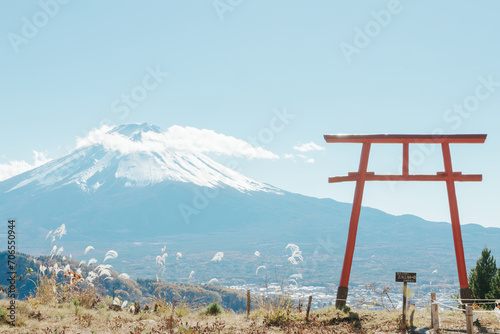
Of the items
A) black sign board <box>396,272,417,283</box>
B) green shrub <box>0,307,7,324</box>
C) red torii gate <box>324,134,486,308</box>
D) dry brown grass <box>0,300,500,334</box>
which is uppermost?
red torii gate <box>324,134,486,308</box>

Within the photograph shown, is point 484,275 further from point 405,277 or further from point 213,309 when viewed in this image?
point 213,309

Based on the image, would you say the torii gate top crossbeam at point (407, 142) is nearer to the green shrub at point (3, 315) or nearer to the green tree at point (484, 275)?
the green shrub at point (3, 315)

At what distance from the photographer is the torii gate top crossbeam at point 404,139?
12.6 metres

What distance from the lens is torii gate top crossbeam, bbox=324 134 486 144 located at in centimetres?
1261

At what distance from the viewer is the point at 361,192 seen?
1260 cm

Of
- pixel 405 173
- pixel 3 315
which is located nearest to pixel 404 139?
pixel 405 173

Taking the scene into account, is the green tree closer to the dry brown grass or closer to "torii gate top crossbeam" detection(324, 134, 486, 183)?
the dry brown grass

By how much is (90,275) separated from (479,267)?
25942 millimetres

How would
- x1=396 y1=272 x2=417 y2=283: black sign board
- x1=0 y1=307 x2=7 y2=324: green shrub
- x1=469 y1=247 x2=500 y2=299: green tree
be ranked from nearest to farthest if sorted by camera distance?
1. x1=396 y1=272 x2=417 y2=283: black sign board
2. x1=0 y1=307 x2=7 y2=324: green shrub
3. x1=469 y1=247 x2=500 y2=299: green tree

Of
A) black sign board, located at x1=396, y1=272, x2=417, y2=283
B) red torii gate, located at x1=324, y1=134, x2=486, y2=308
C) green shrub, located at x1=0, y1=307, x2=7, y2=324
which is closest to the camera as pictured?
black sign board, located at x1=396, y1=272, x2=417, y2=283

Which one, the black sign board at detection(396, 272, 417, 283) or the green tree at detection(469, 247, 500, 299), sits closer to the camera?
the black sign board at detection(396, 272, 417, 283)

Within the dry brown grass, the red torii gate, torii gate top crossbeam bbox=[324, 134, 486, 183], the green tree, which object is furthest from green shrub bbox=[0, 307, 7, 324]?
the green tree

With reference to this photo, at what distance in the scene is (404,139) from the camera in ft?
41.7

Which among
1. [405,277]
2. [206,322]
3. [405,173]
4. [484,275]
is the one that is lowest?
[206,322]
